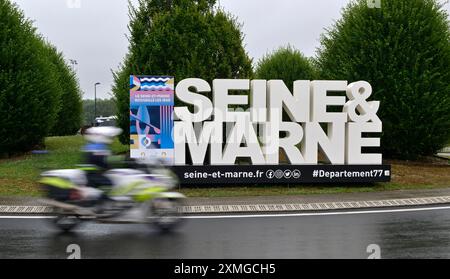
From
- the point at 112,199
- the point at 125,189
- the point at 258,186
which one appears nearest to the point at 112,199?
the point at 112,199

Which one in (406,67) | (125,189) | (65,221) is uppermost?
(406,67)

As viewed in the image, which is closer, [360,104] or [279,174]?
[279,174]

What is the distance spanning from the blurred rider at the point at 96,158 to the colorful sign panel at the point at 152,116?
19.7 feet

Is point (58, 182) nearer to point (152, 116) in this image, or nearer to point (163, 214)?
point (163, 214)

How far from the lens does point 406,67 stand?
72.6 feet

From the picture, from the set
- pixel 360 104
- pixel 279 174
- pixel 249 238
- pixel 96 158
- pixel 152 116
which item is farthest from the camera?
pixel 360 104

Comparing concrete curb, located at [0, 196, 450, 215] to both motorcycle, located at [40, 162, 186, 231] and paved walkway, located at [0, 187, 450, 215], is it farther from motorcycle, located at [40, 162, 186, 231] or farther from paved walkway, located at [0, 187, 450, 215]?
motorcycle, located at [40, 162, 186, 231]

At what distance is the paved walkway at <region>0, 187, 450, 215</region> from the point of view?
1250 cm

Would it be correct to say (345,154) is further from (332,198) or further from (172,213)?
(172,213)

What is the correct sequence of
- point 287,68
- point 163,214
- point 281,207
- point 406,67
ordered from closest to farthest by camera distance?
point 163,214 → point 281,207 → point 406,67 → point 287,68

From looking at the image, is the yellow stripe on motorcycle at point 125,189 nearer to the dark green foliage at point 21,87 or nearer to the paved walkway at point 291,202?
the paved walkway at point 291,202

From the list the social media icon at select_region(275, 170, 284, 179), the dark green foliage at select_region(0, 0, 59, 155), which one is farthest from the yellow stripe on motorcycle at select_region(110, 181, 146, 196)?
the dark green foliage at select_region(0, 0, 59, 155)

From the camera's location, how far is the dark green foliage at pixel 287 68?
125ft

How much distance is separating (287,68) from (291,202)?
25868 millimetres
